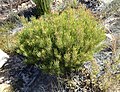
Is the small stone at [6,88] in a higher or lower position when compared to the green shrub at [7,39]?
lower

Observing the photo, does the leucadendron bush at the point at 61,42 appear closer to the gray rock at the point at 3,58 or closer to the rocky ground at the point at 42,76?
the rocky ground at the point at 42,76

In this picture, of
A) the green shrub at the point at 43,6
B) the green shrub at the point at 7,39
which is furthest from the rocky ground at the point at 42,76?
the green shrub at the point at 43,6

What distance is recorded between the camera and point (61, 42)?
4.02 meters

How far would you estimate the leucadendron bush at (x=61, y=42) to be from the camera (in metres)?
4.07

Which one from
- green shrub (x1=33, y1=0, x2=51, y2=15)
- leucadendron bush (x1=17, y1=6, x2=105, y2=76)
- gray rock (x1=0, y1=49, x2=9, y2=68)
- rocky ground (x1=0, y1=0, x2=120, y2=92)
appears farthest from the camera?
green shrub (x1=33, y1=0, x2=51, y2=15)

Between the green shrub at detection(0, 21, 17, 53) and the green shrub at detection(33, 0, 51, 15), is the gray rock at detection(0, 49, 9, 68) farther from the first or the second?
the green shrub at detection(33, 0, 51, 15)

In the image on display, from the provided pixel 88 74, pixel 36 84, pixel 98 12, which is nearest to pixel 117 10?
pixel 98 12

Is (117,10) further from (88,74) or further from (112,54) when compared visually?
(88,74)

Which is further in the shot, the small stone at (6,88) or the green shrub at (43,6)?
the green shrub at (43,6)

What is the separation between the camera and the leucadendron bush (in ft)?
13.4

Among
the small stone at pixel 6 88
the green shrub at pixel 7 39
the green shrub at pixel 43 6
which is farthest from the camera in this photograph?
the green shrub at pixel 43 6

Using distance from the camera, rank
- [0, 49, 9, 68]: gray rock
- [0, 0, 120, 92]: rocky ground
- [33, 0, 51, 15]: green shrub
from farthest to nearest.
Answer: [33, 0, 51, 15]: green shrub → [0, 49, 9, 68]: gray rock → [0, 0, 120, 92]: rocky ground

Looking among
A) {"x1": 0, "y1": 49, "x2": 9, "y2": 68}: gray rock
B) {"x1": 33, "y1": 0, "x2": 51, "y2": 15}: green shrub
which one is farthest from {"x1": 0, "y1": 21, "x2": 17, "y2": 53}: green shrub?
{"x1": 33, "y1": 0, "x2": 51, "y2": 15}: green shrub

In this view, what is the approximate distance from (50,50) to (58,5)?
2491mm
